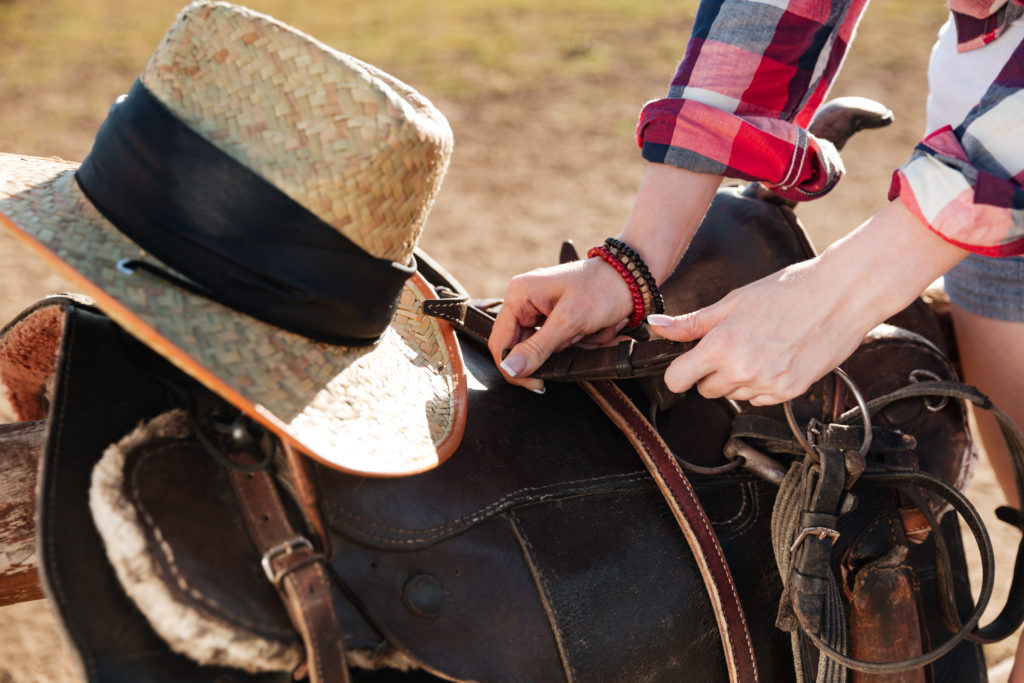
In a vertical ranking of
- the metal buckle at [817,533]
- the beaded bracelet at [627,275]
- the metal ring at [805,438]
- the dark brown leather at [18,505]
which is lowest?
the dark brown leather at [18,505]

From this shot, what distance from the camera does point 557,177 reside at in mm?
4680

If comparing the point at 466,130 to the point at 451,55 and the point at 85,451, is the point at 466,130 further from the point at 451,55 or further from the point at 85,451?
the point at 85,451

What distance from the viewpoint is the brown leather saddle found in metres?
0.72

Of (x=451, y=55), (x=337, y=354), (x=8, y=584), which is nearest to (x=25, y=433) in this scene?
(x=8, y=584)

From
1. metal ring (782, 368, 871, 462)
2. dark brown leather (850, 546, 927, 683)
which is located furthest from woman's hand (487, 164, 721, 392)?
dark brown leather (850, 546, 927, 683)

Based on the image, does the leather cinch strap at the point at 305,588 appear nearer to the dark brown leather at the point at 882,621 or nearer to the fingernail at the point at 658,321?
the fingernail at the point at 658,321

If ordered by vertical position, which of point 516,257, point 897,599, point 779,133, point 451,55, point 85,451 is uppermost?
point 779,133

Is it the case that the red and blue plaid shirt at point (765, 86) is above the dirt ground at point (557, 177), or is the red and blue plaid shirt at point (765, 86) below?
above

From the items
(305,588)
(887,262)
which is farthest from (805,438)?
(305,588)

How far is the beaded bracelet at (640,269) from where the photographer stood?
1.14 meters

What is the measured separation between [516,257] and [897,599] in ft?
9.87

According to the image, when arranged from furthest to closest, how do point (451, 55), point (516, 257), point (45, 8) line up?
point (45, 8), point (451, 55), point (516, 257)

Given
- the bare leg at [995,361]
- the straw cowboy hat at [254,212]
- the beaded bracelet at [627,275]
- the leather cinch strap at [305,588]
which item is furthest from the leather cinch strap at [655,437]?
the bare leg at [995,361]

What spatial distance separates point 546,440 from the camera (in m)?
1.04
